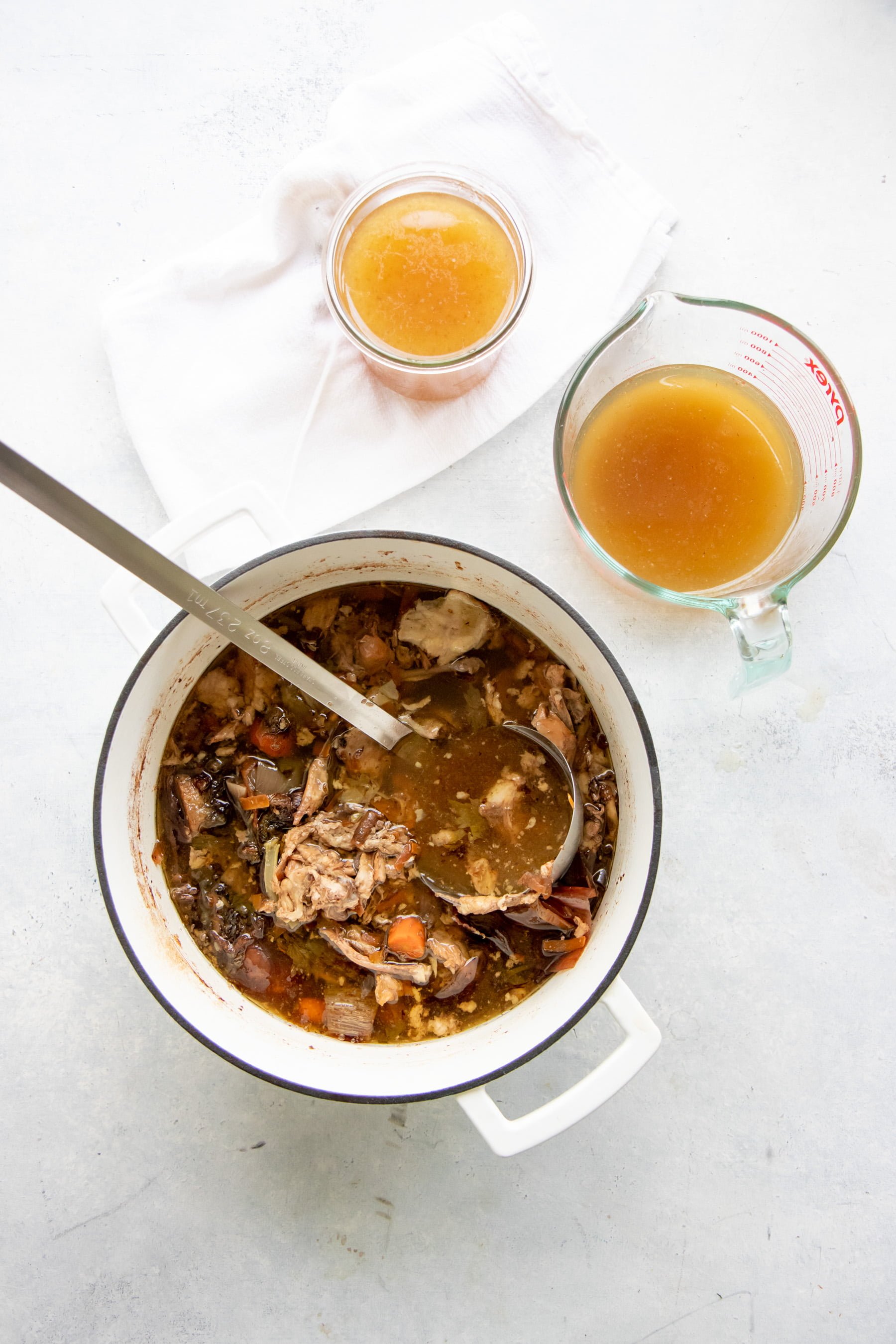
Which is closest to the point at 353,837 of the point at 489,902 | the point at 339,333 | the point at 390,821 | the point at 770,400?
the point at 390,821

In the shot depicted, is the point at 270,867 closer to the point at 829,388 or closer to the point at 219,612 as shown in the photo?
the point at 219,612

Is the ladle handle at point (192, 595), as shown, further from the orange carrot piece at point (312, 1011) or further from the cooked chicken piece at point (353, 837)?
the orange carrot piece at point (312, 1011)

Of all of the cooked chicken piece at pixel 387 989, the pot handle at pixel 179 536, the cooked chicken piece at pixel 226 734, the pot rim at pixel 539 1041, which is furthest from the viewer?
the cooked chicken piece at pixel 226 734

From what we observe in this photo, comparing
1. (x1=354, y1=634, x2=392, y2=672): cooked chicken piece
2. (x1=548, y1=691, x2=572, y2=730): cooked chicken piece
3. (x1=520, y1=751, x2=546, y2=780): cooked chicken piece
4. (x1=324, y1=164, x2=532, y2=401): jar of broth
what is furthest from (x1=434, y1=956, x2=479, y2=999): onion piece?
(x1=324, y1=164, x2=532, y2=401): jar of broth

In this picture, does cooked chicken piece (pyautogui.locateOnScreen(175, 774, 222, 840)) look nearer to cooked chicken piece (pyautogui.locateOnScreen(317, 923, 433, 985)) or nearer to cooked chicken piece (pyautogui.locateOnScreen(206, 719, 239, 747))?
cooked chicken piece (pyautogui.locateOnScreen(206, 719, 239, 747))

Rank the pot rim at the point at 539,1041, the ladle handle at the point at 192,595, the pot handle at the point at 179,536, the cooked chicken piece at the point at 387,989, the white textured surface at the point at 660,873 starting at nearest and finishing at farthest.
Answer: the ladle handle at the point at 192,595 → the pot rim at the point at 539,1041 → the pot handle at the point at 179,536 → the cooked chicken piece at the point at 387,989 → the white textured surface at the point at 660,873

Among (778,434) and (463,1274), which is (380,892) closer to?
(463,1274)

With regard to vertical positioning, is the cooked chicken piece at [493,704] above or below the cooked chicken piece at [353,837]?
above

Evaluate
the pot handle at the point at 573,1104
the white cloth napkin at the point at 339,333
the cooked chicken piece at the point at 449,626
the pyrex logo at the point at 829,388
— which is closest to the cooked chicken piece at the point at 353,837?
the cooked chicken piece at the point at 449,626

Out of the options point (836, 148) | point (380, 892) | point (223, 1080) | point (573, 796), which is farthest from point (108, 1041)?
point (836, 148)
